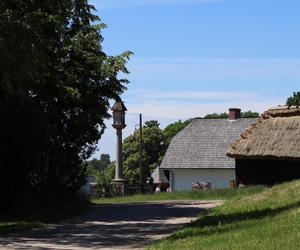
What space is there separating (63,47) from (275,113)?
51.4 feet

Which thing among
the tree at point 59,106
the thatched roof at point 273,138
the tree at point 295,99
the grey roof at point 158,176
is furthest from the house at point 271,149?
the grey roof at point 158,176

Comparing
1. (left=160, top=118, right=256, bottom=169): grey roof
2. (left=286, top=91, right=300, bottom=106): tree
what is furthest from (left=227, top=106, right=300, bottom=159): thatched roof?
(left=160, top=118, right=256, bottom=169): grey roof

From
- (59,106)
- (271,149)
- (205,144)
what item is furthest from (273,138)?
(205,144)

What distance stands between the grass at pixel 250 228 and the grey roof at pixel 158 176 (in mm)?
56129

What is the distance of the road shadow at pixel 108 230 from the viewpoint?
1495 centimetres

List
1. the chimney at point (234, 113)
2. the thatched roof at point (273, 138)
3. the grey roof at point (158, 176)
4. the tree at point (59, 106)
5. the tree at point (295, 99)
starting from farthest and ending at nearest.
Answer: the grey roof at point (158, 176) → the chimney at point (234, 113) → the thatched roof at point (273, 138) → the tree at point (295, 99) → the tree at point (59, 106)

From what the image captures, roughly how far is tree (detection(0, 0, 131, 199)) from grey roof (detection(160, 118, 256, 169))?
3546cm

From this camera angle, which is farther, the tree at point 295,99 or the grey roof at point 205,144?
the grey roof at point 205,144

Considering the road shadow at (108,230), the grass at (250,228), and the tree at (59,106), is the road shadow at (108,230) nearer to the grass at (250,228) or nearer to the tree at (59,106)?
the grass at (250,228)

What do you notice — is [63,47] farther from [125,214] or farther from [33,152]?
[125,214]

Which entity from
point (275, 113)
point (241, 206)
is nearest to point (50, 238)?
point (241, 206)

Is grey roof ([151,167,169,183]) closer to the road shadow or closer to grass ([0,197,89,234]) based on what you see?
grass ([0,197,89,234])

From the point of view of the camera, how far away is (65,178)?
2736 centimetres

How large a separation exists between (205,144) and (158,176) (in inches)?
645
